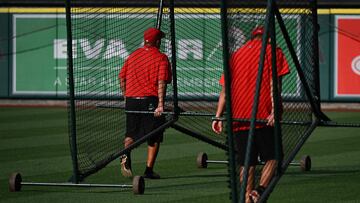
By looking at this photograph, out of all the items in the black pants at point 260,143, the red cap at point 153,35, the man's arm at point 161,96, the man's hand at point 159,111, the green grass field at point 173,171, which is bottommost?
the green grass field at point 173,171

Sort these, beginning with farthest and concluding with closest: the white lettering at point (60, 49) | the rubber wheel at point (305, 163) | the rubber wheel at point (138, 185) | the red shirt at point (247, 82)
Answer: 1. the white lettering at point (60, 49)
2. the rubber wheel at point (305, 163)
3. the rubber wheel at point (138, 185)
4. the red shirt at point (247, 82)

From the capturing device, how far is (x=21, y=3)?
2977cm

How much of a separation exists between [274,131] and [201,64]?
839cm

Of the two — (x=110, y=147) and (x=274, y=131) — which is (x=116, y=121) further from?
(x=274, y=131)

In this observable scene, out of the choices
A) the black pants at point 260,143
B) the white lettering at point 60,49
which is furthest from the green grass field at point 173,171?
the white lettering at point 60,49

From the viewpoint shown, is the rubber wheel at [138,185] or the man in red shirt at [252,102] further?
the rubber wheel at [138,185]

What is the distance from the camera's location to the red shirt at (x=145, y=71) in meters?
16.5

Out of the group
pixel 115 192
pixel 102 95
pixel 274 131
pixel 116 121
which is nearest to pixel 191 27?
pixel 116 121

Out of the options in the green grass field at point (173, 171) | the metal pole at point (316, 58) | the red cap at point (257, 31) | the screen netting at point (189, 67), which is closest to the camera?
the red cap at point (257, 31)

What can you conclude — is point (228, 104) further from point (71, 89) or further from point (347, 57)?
point (347, 57)

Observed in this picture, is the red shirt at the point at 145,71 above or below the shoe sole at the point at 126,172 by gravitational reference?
above

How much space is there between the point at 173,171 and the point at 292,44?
418cm

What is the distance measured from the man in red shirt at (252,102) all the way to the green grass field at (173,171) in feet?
5.96

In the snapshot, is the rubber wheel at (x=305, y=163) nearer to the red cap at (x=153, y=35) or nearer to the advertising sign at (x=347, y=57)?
the red cap at (x=153, y=35)
